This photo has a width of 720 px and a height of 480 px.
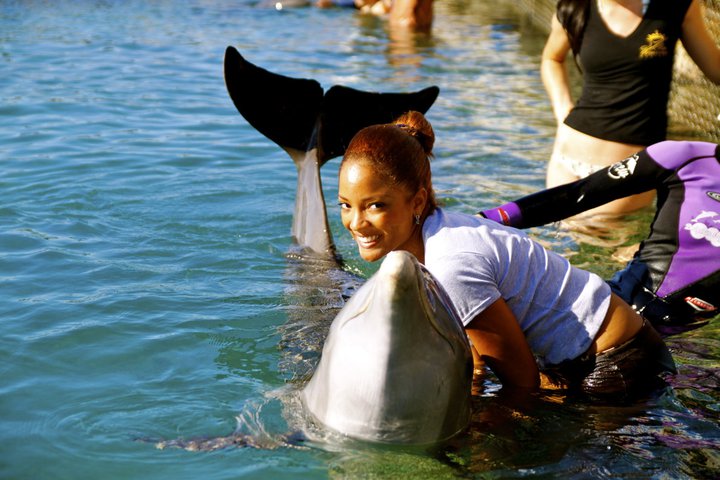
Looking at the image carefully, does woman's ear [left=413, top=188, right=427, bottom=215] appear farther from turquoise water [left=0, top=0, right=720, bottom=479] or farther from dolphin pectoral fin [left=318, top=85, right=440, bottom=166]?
dolphin pectoral fin [left=318, top=85, right=440, bottom=166]

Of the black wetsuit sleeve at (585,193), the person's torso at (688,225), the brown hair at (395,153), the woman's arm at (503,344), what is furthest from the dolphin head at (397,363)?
the person's torso at (688,225)

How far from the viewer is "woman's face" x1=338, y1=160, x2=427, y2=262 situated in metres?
3.20

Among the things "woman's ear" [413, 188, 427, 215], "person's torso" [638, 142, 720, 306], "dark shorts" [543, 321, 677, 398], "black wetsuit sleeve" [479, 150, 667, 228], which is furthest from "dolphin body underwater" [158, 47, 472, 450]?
"person's torso" [638, 142, 720, 306]

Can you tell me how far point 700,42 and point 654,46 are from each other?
0.22 m

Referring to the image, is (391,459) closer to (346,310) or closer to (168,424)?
(346,310)

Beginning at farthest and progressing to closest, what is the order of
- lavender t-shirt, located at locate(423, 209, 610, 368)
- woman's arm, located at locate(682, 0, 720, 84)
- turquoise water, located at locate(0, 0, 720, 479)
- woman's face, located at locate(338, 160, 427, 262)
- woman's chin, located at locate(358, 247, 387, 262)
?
woman's arm, located at locate(682, 0, 720, 84), turquoise water, located at locate(0, 0, 720, 479), woman's chin, located at locate(358, 247, 387, 262), woman's face, located at locate(338, 160, 427, 262), lavender t-shirt, located at locate(423, 209, 610, 368)

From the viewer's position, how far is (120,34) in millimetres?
13977

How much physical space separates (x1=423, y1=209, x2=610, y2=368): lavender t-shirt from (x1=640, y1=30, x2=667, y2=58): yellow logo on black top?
6.80 feet

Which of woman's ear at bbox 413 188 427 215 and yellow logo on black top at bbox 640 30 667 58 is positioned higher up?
yellow logo on black top at bbox 640 30 667 58

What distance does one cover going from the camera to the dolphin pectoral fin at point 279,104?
5801 mm

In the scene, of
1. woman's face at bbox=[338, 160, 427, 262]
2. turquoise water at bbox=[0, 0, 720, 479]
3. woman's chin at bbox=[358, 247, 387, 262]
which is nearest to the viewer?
woman's face at bbox=[338, 160, 427, 262]

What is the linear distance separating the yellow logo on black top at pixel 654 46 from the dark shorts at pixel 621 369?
199 centimetres

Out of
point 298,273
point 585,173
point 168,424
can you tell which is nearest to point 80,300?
point 298,273

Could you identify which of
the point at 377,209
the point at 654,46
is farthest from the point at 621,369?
the point at 654,46
